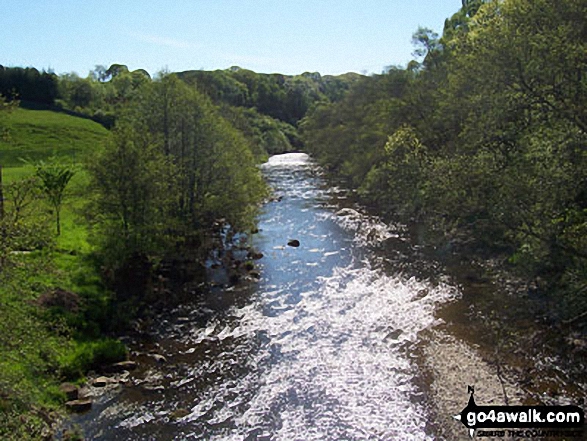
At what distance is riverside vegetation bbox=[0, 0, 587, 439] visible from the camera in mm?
14633

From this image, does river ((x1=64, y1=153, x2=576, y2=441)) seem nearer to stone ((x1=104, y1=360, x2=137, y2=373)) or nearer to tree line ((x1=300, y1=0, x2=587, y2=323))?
stone ((x1=104, y1=360, x2=137, y2=373))

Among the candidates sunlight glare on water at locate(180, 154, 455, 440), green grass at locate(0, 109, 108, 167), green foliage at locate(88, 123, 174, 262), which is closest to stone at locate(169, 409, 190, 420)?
sunlight glare on water at locate(180, 154, 455, 440)

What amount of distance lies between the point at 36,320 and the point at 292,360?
1016cm

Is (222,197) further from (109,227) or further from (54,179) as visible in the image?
(54,179)

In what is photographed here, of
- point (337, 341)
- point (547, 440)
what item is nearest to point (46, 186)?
point (337, 341)

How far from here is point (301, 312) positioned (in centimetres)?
2500

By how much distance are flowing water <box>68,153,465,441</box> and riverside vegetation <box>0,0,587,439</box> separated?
282 centimetres

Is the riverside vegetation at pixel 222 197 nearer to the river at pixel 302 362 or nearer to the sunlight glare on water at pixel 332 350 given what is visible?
the river at pixel 302 362

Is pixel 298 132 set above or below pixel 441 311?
above

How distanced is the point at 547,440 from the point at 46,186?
28.4 meters

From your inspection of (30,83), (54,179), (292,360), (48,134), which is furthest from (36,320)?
(30,83)

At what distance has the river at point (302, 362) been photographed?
1588 centimetres

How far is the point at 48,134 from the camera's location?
75.8 metres

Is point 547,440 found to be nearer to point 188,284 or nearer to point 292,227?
point 188,284
